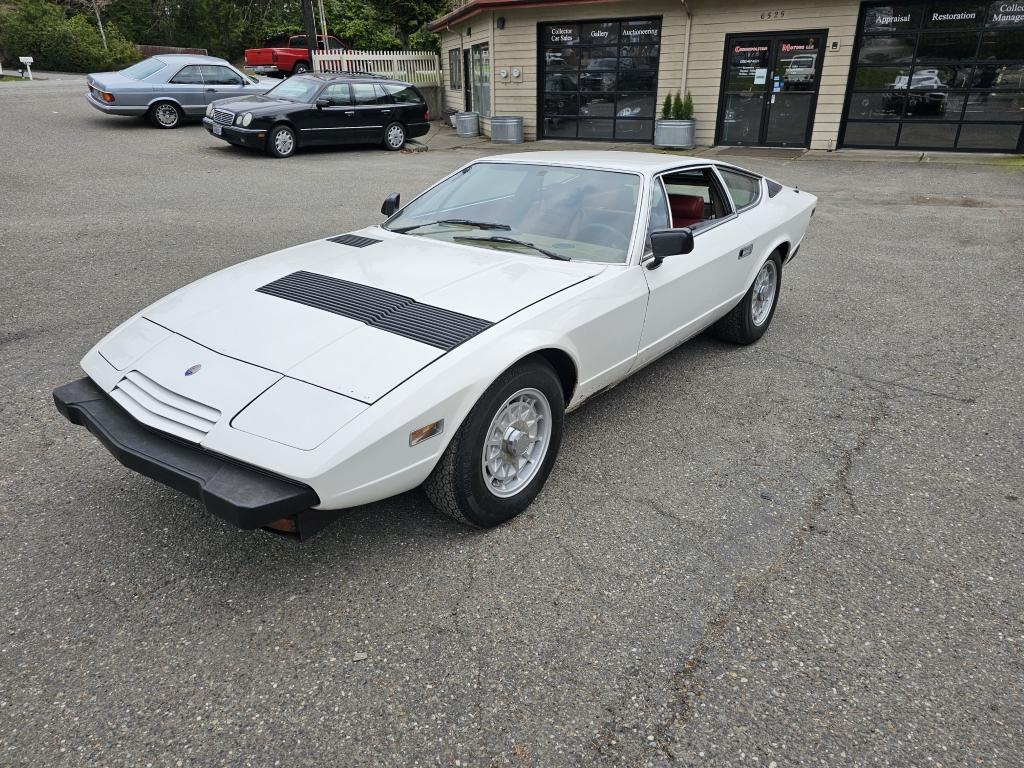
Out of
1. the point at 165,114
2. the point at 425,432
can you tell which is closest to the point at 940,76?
the point at 425,432

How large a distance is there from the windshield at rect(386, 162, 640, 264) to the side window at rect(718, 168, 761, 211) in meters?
1.24

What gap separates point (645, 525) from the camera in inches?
125

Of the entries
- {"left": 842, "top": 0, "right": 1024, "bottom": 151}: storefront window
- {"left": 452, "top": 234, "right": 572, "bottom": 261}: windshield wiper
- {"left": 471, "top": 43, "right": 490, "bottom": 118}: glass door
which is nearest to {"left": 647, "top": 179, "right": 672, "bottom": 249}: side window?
{"left": 452, "top": 234, "right": 572, "bottom": 261}: windshield wiper

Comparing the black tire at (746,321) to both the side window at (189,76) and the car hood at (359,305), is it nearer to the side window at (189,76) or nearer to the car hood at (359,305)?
the car hood at (359,305)

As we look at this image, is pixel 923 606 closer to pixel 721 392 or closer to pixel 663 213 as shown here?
pixel 721 392

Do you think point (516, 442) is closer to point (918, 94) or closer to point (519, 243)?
point (519, 243)

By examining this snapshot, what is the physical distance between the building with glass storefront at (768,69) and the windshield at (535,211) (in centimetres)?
1319

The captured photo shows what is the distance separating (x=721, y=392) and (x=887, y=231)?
5.93 metres

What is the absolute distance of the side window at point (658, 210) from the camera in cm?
391

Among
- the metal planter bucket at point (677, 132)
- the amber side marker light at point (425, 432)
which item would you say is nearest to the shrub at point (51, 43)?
the metal planter bucket at point (677, 132)

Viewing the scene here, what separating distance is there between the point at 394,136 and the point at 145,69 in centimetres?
562

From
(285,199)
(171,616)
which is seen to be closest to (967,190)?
(285,199)

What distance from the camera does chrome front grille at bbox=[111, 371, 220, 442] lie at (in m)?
2.57

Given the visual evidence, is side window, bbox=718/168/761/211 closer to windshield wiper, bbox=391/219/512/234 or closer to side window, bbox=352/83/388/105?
windshield wiper, bbox=391/219/512/234
